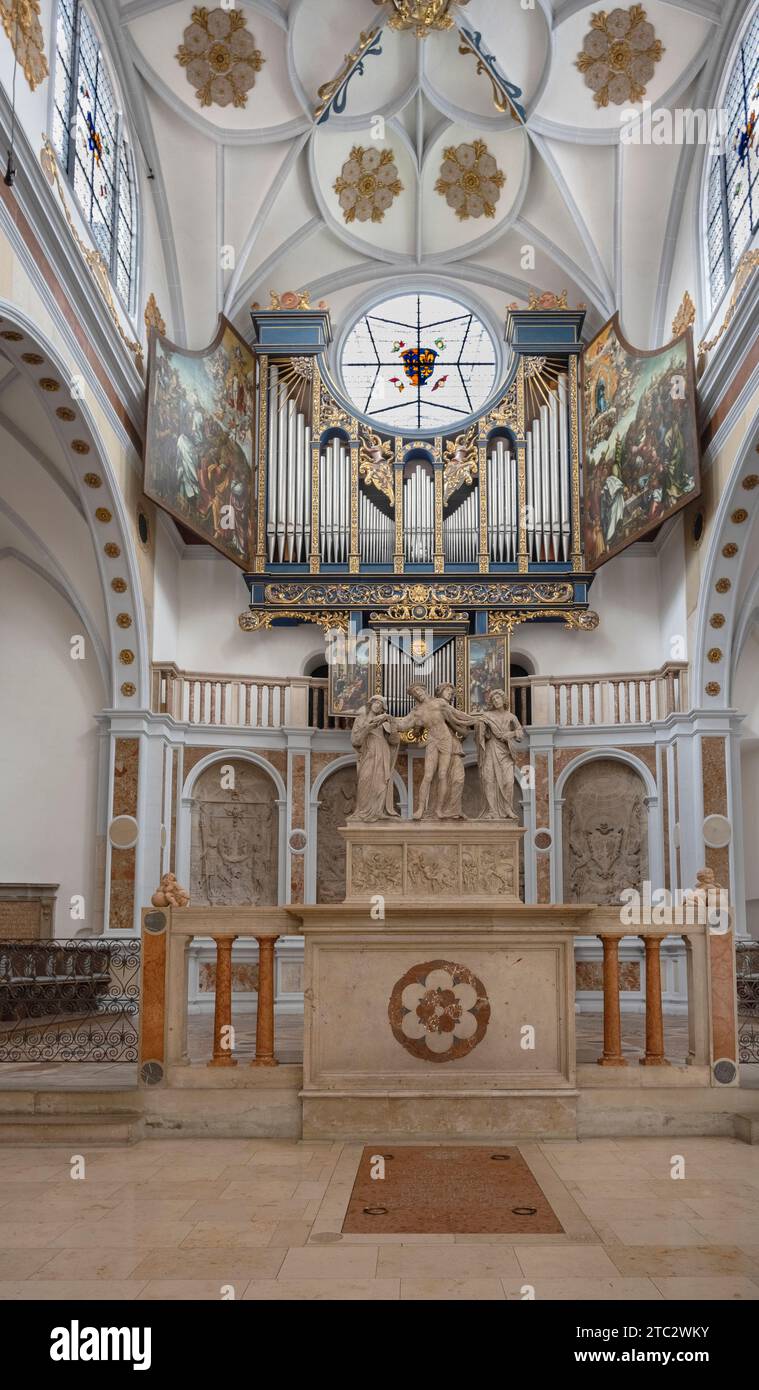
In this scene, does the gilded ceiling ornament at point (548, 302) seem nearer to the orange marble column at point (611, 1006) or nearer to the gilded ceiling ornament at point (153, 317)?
the gilded ceiling ornament at point (153, 317)

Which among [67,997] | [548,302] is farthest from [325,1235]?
[548,302]

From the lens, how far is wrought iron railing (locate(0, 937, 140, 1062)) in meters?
11.5

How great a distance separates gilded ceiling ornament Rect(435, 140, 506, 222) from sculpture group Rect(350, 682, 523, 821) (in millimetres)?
11119

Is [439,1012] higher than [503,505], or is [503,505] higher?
[503,505]

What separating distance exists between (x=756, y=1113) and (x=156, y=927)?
463 centimetres

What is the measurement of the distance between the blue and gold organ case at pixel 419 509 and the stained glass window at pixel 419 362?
4.70 ft

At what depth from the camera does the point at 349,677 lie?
693 inches

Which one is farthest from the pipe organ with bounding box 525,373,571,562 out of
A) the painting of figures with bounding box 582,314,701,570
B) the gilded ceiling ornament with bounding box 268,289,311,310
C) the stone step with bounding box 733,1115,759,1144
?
the stone step with bounding box 733,1115,759,1144

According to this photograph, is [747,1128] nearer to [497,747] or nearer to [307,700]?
[497,747]

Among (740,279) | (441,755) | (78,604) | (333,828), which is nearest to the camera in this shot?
(441,755)

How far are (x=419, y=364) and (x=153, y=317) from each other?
553cm

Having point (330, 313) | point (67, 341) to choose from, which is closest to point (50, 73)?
point (67, 341)

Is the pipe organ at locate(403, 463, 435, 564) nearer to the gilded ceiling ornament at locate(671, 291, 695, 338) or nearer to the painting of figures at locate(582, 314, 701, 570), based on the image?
A: the painting of figures at locate(582, 314, 701, 570)

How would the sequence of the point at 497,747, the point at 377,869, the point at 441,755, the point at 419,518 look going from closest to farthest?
the point at 377,869
the point at 441,755
the point at 497,747
the point at 419,518
